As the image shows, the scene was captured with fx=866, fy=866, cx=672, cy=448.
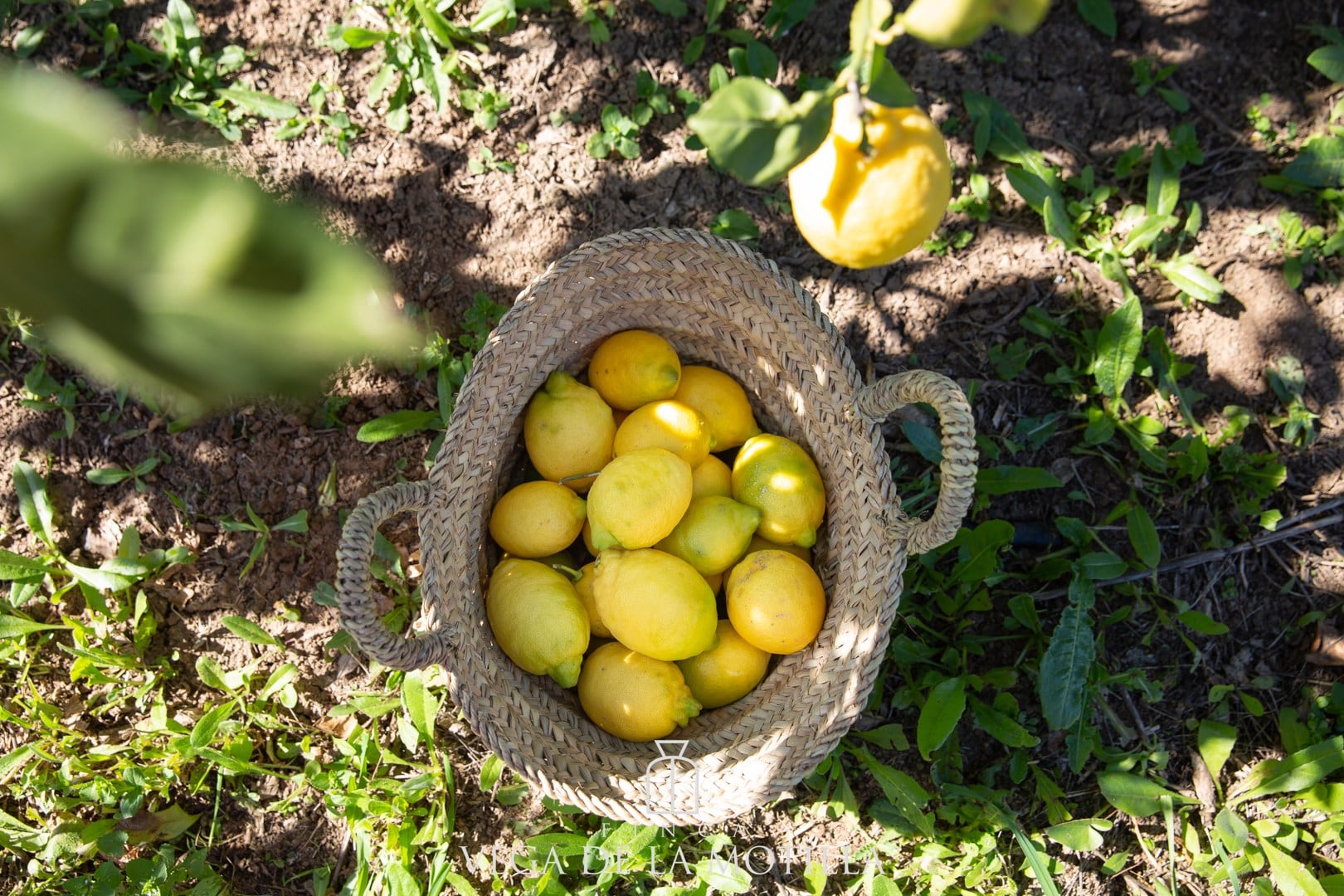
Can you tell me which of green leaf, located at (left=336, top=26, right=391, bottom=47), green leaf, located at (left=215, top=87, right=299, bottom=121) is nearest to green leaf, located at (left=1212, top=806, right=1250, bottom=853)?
green leaf, located at (left=336, top=26, right=391, bottom=47)

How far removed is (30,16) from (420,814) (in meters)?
2.56

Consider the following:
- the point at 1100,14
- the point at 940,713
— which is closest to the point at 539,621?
the point at 940,713

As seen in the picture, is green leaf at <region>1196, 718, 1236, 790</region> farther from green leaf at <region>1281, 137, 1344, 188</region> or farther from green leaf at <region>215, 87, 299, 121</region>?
green leaf at <region>215, 87, 299, 121</region>

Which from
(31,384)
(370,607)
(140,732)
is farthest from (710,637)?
(31,384)

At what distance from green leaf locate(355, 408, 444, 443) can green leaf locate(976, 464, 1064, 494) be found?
1.51m

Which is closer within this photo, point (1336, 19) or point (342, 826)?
point (342, 826)

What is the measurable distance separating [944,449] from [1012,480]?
2.84 ft

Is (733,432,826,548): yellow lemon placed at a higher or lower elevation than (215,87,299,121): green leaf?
lower

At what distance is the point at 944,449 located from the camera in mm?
1645

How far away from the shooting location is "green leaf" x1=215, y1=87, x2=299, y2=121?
2521 mm

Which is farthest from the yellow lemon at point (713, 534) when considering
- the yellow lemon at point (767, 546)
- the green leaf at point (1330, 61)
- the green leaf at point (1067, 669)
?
the green leaf at point (1330, 61)

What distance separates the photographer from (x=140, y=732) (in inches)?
91.7

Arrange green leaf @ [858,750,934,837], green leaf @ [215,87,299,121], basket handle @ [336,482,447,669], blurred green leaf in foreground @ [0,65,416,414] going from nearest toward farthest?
blurred green leaf in foreground @ [0,65,416,414] → basket handle @ [336,482,447,669] → green leaf @ [858,750,934,837] → green leaf @ [215,87,299,121]

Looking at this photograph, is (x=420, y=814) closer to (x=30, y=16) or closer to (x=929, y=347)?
(x=929, y=347)
